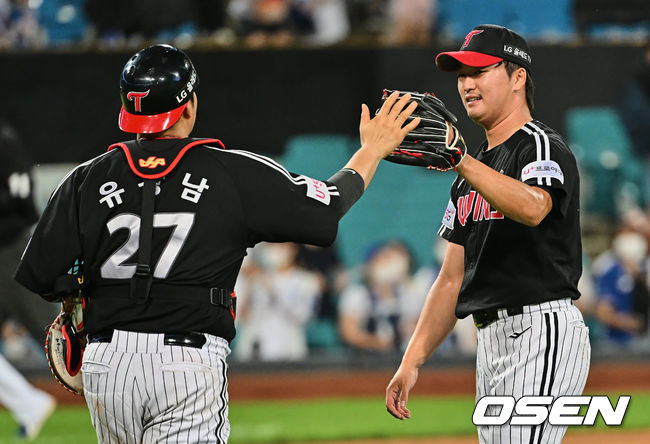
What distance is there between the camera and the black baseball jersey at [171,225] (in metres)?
2.89

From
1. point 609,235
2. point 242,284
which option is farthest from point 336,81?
point 609,235

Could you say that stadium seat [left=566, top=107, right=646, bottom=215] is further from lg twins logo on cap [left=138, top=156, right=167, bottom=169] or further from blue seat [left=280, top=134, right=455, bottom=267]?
lg twins logo on cap [left=138, top=156, right=167, bottom=169]

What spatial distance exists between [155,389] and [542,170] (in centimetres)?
145

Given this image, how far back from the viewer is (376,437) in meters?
7.49

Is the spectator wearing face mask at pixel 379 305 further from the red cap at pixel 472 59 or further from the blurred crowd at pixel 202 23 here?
the red cap at pixel 472 59

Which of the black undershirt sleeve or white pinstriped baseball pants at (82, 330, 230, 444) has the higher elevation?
the black undershirt sleeve

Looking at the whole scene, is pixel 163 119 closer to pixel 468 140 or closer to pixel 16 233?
pixel 16 233

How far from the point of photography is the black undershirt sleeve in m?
3.12

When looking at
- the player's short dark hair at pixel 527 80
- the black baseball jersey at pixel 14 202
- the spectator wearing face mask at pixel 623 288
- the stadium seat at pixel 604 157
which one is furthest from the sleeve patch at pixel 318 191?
the stadium seat at pixel 604 157

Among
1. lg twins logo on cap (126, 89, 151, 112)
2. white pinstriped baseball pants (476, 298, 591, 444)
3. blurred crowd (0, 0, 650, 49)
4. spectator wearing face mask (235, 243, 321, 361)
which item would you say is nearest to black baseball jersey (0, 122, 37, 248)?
spectator wearing face mask (235, 243, 321, 361)

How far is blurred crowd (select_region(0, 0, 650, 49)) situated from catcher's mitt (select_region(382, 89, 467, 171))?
23.8ft

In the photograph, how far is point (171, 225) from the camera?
2879 mm

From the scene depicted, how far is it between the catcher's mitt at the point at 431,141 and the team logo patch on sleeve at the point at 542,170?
225mm

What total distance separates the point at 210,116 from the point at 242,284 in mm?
1936
